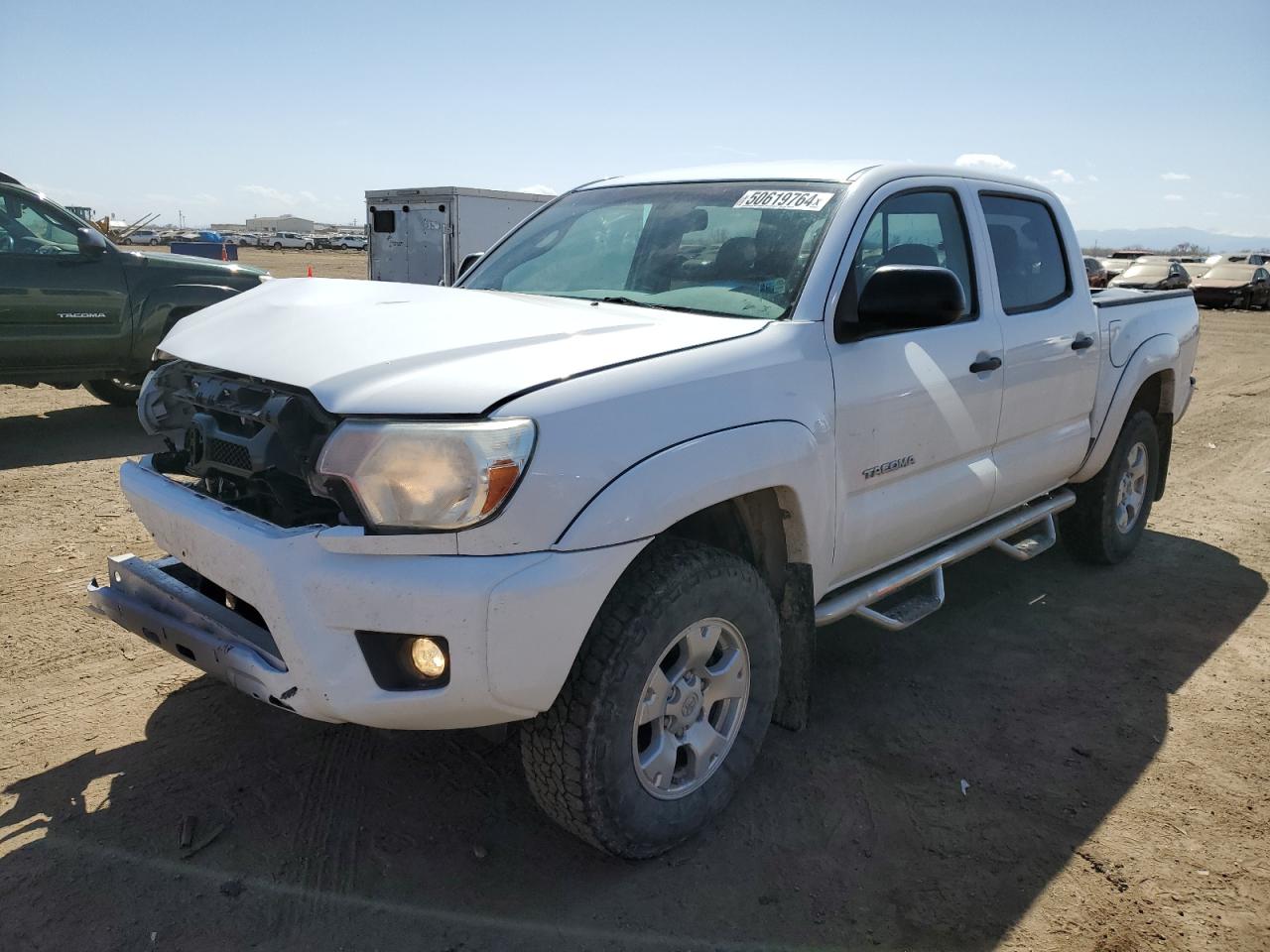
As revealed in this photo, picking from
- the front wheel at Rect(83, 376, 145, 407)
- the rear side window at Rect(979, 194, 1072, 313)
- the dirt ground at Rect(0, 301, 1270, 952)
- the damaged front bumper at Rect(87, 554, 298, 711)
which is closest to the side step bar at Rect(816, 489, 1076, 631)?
the dirt ground at Rect(0, 301, 1270, 952)

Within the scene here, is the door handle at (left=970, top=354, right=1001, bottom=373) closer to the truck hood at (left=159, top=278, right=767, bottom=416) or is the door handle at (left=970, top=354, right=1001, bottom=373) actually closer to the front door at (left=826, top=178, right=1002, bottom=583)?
the front door at (left=826, top=178, right=1002, bottom=583)

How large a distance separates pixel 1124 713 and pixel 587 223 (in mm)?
2832

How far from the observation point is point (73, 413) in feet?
28.1

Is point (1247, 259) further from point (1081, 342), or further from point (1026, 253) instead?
point (1026, 253)

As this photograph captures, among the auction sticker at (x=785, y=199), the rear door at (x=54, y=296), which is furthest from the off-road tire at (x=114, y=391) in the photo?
the auction sticker at (x=785, y=199)

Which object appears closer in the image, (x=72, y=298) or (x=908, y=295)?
(x=908, y=295)

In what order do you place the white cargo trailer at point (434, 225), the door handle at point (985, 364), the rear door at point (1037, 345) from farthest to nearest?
the white cargo trailer at point (434, 225)
the rear door at point (1037, 345)
the door handle at point (985, 364)

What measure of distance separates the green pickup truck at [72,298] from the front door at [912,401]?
6.37m

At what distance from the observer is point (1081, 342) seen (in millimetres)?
A: 4414

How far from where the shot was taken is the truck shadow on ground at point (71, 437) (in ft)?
22.7

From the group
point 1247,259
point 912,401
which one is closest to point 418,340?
point 912,401

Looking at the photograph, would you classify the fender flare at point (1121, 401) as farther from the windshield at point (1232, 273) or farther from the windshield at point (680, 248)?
the windshield at point (1232, 273)

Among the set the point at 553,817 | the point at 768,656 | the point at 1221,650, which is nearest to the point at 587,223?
the point at 768,656

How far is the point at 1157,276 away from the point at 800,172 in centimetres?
2713
